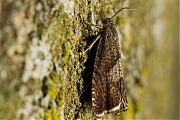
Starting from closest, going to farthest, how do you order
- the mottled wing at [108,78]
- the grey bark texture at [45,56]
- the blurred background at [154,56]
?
the grey bark texture at [45,56] < the mottled wing at [108,78] < the blurred background at [154,56]

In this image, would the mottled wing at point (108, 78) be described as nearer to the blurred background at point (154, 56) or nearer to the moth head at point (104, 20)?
the moth head at point (104, 20)

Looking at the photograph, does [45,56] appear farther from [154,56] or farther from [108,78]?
[154,56]

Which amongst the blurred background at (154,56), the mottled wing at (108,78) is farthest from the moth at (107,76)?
the blurred background at (154,56)

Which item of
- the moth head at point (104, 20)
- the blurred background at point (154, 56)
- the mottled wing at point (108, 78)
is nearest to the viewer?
the mottled wing at point (108, 78)

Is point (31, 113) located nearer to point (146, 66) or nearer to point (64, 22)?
point (64, 22)

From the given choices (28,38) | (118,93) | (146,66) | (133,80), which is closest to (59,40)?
(28,38)

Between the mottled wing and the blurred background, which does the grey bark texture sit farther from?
the blurred background

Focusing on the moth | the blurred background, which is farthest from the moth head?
the blurred background

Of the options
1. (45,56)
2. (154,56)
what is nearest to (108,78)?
(45,56)
